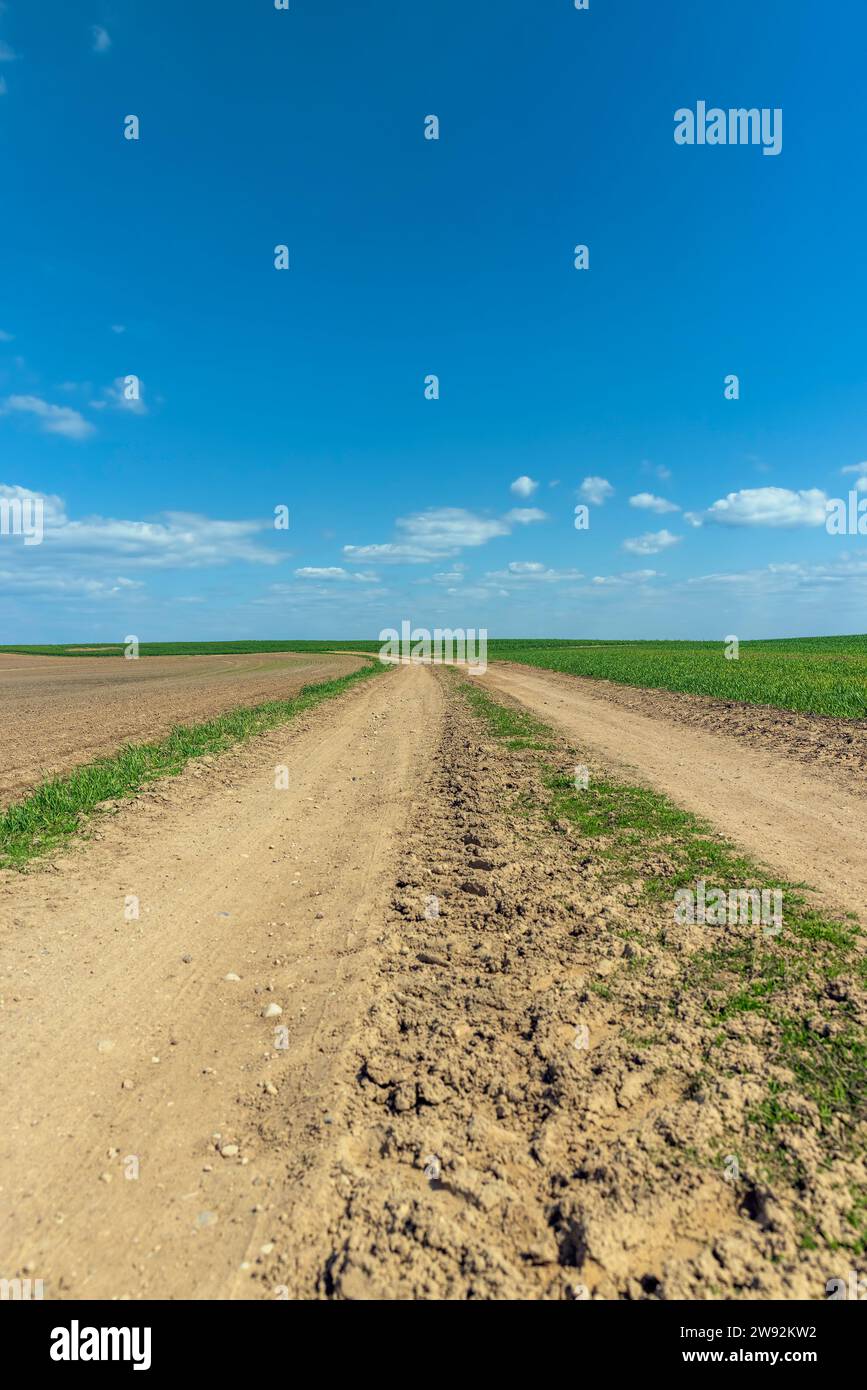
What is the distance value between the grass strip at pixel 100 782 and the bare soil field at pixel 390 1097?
1.33m

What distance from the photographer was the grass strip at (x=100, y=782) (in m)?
8.48

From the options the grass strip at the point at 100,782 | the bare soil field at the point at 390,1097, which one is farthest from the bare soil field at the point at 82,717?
the bare soil field at the point at 390,1097

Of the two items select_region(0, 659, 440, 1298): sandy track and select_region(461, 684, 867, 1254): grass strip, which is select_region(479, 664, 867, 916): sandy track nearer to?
select_region(461, 684, 867, 1254): grass strip

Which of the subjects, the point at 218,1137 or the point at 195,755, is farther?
the point at 195,755

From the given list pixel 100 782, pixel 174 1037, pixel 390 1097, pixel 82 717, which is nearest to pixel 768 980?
pixel 390 1097

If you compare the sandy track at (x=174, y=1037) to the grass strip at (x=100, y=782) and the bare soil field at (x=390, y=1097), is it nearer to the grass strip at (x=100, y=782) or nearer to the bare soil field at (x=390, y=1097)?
the bare soil field at (x=390, y=1097)

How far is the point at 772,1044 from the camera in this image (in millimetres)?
4023

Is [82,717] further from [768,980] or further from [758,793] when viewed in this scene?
[768,980]

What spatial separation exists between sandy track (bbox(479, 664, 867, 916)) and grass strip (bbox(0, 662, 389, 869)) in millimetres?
8559

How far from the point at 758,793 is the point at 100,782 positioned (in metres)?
10.9

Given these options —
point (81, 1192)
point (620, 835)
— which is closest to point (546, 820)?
point (620, 835)

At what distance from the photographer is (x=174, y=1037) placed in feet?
14.7
